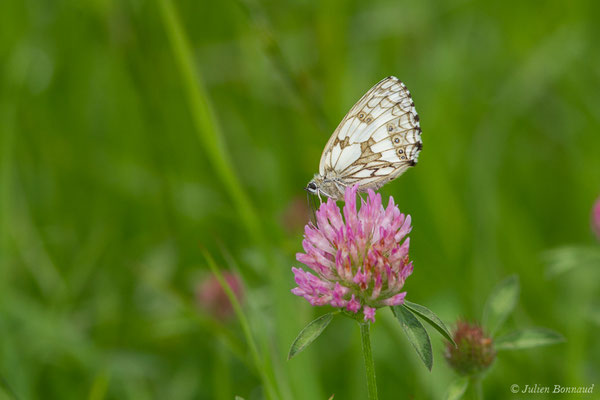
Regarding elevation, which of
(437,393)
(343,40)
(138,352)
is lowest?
(437,393)

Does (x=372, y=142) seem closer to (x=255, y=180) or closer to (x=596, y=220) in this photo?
(x=596, y=220)

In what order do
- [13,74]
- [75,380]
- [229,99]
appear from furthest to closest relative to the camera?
1. [229,99]
2. [13,74]
3. [75,380]

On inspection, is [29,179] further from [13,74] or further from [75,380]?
[75,380]

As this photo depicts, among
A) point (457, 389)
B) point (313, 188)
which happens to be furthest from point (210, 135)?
point (457, 389)

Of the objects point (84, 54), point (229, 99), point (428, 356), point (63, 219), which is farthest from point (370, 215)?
point (84, 54)

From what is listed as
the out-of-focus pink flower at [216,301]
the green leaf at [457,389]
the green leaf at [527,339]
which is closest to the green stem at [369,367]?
the green leaf at [457,389]

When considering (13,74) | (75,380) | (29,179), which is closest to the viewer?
(75,380)

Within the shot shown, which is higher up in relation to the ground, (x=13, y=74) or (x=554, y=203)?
(x=13, y=74)

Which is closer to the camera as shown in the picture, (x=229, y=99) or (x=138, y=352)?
(x=138, y=352)
